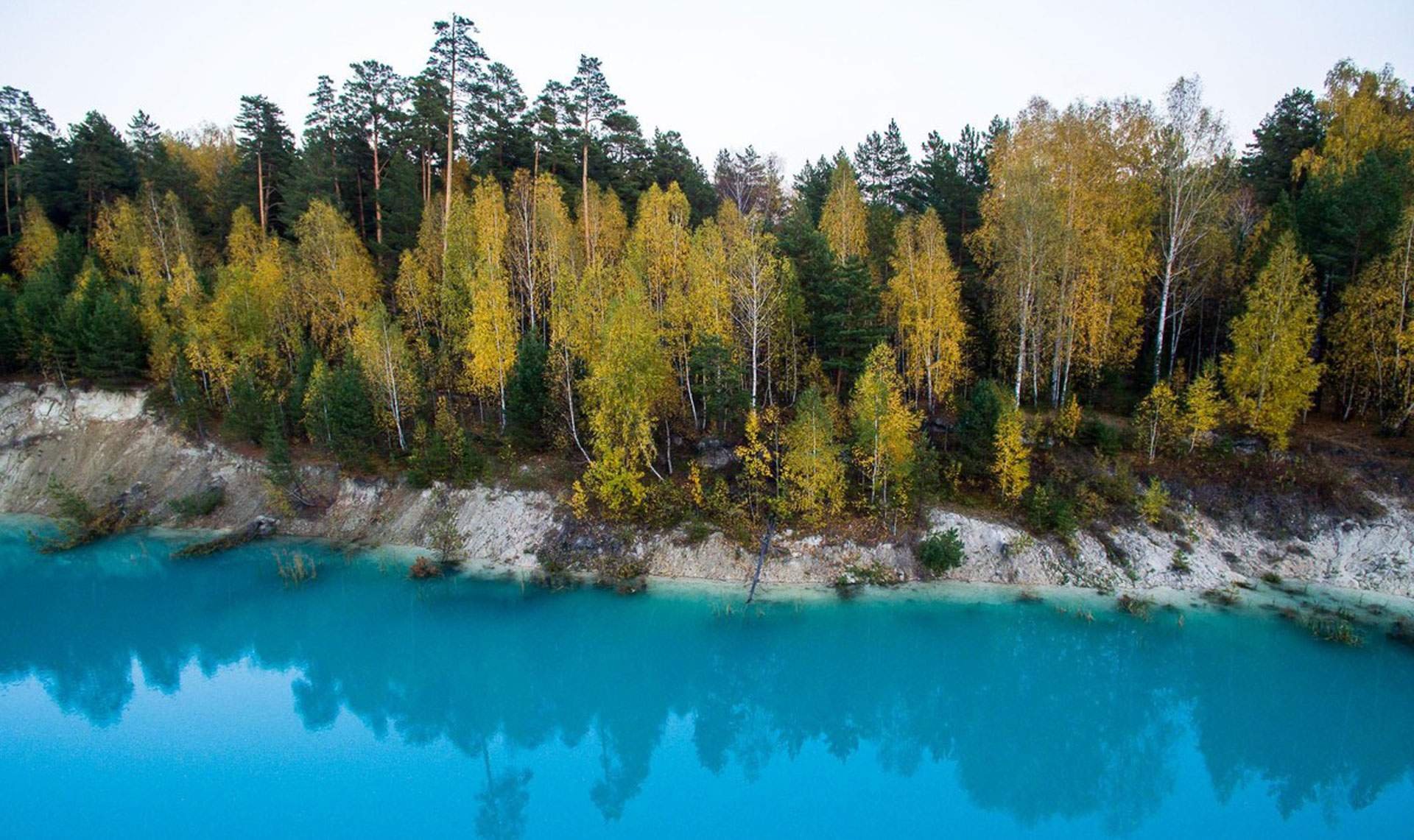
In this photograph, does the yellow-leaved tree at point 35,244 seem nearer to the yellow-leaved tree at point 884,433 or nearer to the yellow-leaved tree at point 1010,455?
the yellow-leaved tree at point 884,433

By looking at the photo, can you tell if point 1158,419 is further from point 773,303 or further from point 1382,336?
point 773,303

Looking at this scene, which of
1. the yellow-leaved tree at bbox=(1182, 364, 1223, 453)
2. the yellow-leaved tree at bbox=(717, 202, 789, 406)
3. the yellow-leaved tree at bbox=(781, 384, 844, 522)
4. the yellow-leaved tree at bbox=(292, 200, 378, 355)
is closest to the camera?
the yellow-leaved tree at bbox=(781, 384, 844, 522)

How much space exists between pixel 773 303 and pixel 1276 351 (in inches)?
807

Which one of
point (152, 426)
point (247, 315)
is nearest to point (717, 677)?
point (247, 315)

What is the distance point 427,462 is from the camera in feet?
104

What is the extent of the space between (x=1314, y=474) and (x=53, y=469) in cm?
6073

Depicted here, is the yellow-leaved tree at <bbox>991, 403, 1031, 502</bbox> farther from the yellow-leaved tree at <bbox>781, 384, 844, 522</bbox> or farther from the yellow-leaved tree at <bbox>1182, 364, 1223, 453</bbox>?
the yellow-leaved tree at <bbox>1182, 364, 1223, 453</bbox>

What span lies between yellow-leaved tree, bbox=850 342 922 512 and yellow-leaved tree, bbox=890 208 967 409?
419 centimetres

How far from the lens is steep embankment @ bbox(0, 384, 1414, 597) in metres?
25.5

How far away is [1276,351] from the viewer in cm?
2745

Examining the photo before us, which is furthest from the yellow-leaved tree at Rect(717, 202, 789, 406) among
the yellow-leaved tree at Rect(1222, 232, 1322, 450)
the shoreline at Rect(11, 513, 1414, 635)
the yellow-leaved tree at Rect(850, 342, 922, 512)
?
the yellow-leaved tree at Rect(1222, 232, 1322, 450)

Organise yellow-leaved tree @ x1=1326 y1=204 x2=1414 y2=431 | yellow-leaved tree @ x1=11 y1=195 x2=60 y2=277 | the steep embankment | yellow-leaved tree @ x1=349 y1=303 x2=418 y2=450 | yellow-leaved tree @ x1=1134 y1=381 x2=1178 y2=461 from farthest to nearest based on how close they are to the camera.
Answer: yellow-leaved tree @ x1=11 y1=195 x2=60 y2=277 < yellow-leaved tree @ x1=349 y1=303 x2=418 y2=450 < yellow-leaved tree @ x1=1134 y1=381 x2=1178 y2=461 < yellow-leaved tree @ x1=1326 y1=204 x2=1414 y2=431 < the steep embankment

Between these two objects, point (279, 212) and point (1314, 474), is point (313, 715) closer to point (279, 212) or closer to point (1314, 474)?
point (1314, 474)

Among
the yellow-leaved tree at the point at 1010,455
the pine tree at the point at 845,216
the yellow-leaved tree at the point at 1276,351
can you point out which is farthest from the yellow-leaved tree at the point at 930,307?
the yellow-leaved tree at the point at 1276,351
